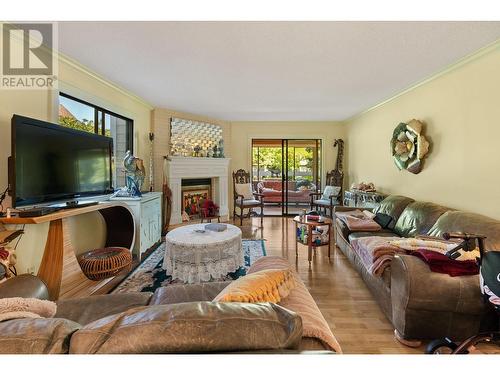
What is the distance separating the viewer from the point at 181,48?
232 cm

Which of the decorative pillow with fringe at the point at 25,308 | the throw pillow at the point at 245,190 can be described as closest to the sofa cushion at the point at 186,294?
the decorative pillow with fringe at the point at 25,308

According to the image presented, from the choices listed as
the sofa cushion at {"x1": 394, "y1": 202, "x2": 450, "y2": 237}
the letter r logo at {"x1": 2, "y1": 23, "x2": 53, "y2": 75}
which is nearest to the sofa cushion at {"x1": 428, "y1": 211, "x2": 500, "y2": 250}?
the sofa cushion at {"x1": 394, "y1": 202, "x2": 450, "y2": 237}

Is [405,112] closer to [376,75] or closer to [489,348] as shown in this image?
[376,75]

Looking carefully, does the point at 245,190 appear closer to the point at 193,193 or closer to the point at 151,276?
the point at 193,193

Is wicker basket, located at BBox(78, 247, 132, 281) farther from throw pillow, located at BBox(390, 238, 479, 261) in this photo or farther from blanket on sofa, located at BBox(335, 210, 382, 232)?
blanket on sofa, located at BBox(335, 210, 382, 232)

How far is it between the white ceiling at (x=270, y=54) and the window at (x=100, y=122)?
1.61ft

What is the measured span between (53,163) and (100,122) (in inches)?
59.7

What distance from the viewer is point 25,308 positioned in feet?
3.79

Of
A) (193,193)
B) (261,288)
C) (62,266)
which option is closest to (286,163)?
(193,193)

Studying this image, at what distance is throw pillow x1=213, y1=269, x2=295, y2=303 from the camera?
34.7 inches

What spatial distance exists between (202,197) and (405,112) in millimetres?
4310

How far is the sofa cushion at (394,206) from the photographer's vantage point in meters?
3.18
